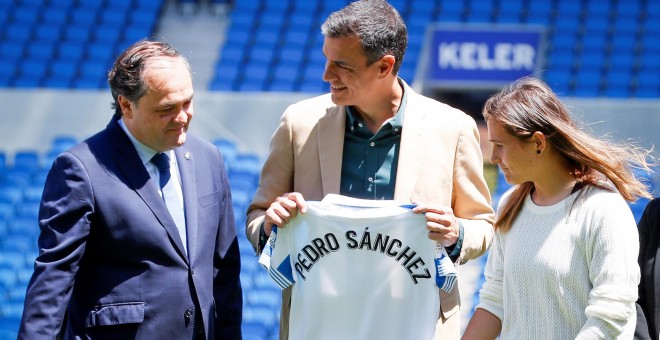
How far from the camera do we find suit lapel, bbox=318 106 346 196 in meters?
2.82

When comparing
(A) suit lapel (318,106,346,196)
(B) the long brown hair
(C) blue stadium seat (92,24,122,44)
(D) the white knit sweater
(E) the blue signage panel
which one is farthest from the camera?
(C) blue stadium seat (92,24,122,44)

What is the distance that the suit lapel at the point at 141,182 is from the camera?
2744mm

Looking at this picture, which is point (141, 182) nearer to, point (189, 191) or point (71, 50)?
point (189, 191)

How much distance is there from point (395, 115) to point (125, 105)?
781 mm

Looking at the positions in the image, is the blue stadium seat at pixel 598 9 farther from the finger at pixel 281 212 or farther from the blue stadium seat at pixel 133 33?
the finger at pixel 281 212

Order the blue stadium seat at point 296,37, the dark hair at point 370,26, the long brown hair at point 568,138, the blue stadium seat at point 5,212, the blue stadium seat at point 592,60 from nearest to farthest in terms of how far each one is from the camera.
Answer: the long brown hair at point 568,138 → the dark hair at point 370,26 → the blue stadium seat at point 5,212 → the blue stadium seat at point 592,60 → the blue stadium seat at point 296,37

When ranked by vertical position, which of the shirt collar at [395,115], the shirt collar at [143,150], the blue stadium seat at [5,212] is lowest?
the blue stadium seat at [5,212]

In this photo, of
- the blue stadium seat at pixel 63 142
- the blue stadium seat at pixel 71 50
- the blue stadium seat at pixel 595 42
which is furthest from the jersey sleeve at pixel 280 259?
the blue stadium seat at pixel 71 50

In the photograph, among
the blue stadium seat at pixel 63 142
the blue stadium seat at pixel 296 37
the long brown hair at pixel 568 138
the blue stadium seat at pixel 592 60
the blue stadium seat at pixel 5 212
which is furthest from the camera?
the blue stadium seat at pixel 296 37

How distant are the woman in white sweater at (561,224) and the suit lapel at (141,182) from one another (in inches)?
36.0

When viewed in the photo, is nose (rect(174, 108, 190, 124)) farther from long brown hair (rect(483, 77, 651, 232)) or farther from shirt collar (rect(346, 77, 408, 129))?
long brown hair (rect(483, 77, 651, 232))

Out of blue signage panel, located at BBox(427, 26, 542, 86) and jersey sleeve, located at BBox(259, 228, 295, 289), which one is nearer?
jersey sleeve, located at BBox(259, 228, 295, 289)

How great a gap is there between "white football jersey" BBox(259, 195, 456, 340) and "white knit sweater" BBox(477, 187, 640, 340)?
0.21 metres

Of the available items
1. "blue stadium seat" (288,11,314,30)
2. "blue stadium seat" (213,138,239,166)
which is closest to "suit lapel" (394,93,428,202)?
"blue stadium seat" (213,138,239,166)
